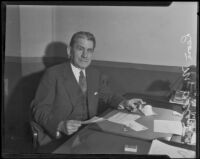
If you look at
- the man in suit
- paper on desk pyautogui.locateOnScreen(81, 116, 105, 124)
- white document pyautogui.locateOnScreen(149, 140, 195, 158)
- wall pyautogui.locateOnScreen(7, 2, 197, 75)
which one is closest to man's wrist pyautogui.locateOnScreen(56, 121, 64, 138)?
the man in suit

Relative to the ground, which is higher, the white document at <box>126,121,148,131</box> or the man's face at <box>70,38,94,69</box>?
the man's face at <box>70,38,94,69</box>

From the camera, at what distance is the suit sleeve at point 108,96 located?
5.24 ft

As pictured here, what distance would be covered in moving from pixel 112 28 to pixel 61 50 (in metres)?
0.30

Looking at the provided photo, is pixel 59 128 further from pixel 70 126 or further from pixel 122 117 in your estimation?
pixel 122 117

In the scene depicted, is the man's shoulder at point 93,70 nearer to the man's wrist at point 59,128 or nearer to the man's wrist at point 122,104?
the man's wrist at point 122,104

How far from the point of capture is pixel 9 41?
1.57 m

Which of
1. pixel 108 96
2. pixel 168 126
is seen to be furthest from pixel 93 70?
pixel 168 126

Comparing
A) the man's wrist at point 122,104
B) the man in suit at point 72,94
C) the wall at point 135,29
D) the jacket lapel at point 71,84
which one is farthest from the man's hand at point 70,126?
the wall at point 135,29

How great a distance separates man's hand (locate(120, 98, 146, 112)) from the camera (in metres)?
1.60

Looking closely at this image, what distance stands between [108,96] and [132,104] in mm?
142

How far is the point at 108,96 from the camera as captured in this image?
160cm

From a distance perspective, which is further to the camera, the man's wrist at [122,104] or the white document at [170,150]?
the man's wrist at [122,104]

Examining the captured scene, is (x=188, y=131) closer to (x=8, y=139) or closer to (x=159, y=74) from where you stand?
(x=159, y=74)

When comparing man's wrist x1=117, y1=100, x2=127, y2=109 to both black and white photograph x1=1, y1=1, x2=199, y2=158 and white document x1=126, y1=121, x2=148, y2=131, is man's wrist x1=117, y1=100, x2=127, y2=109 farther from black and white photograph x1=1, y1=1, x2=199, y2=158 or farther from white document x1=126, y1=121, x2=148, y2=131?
white document x1=126, y1=121, x2=148, y2=131
